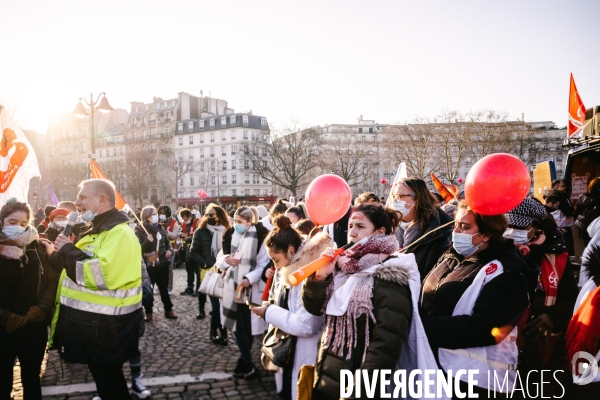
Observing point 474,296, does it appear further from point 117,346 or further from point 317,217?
point 117,346

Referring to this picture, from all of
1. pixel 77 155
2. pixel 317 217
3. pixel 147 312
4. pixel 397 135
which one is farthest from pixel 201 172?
pixel 317 217

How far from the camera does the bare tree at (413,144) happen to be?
117 ft

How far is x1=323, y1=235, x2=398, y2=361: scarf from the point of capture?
7.21ft

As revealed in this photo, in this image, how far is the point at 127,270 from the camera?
130 inches

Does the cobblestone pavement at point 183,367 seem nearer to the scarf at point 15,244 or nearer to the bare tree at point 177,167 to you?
the scarf at point 15,244

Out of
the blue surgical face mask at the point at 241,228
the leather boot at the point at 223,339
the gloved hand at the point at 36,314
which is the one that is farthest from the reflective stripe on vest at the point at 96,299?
the leather boot at the point at 223,339

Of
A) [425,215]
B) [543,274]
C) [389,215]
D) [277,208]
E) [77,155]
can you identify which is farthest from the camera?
[77,155]

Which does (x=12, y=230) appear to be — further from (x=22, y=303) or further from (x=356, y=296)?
(x=356, y=296)

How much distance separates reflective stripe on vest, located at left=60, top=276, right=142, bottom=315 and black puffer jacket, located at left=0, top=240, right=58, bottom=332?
1.54 feet

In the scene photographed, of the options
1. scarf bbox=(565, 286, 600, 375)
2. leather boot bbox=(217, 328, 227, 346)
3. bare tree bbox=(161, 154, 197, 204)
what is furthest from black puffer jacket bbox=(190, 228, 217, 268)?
bare tree bbox=(161, 154, 197, 204)

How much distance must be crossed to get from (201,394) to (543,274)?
3.48 meters

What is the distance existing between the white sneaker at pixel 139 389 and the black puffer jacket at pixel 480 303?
320 centimetres

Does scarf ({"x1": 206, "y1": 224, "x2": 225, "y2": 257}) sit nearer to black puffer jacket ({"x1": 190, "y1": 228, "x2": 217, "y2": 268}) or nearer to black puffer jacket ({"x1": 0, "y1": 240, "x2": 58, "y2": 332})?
black puffer jacket ({"x1": 190, "y1": 228, "x2": 217, "y2": 268})

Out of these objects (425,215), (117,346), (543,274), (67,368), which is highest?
(425,215)
